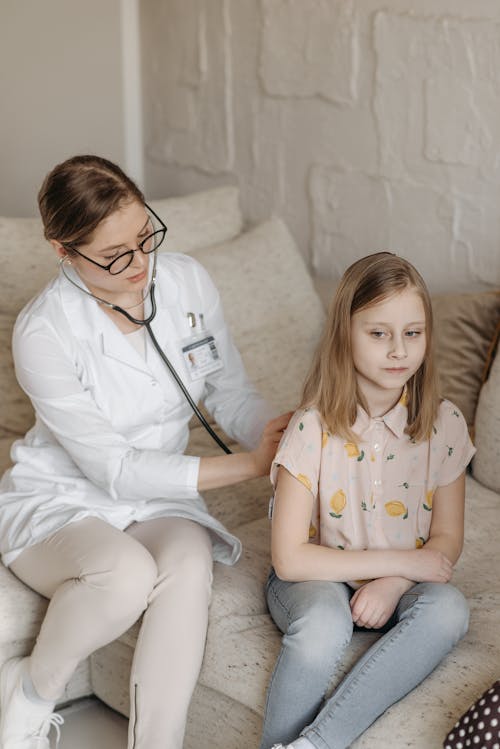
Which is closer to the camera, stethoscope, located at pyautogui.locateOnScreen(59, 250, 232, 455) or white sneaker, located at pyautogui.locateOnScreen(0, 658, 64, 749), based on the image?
white sneaker, located at pyautogui.locateOnScreen(0, 658, 64, 749)

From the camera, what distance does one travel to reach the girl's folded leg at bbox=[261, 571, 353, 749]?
1.63 m

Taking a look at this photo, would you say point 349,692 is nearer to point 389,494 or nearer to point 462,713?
point 462,713

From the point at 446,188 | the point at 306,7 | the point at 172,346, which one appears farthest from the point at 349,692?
the point at 306,7

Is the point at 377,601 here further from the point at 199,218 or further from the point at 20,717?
the point at 199,218

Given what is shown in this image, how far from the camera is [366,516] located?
1785 millimetres

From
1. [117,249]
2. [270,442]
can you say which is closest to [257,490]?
[270,442]

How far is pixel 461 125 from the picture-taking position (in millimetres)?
2582

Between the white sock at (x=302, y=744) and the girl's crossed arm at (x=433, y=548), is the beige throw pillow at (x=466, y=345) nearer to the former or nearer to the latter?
the girl's crossed arm at (x=433, y=548)

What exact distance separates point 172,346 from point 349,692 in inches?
29.2

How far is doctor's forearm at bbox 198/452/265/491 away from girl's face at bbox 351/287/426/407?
0.29 metres

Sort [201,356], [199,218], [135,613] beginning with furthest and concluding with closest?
[199,218], [201,356], [135,613]

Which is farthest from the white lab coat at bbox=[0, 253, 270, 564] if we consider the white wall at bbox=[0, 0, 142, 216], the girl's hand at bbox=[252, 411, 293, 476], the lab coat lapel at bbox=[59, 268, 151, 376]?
the white wall at bbox=[0, 0, 142, 216]

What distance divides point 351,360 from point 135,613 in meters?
0.56

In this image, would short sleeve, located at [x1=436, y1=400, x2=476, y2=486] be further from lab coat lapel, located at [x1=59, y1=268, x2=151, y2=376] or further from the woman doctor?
lab coat lapel, located at [x1=59, y1=268, x2=151, y2=376]
